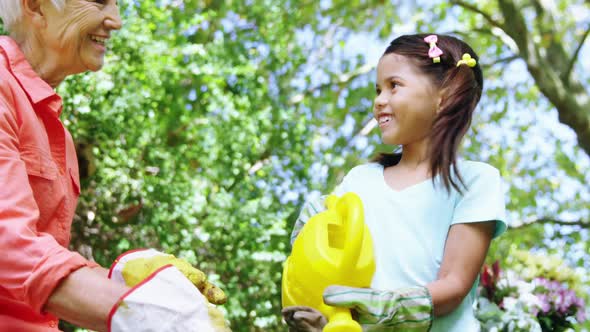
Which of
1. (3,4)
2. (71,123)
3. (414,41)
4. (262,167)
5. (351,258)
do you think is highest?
(3,4)

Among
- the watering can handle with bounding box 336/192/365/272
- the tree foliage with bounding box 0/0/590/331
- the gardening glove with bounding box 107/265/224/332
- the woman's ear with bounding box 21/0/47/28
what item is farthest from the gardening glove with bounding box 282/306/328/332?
the tree foliage with bounding box 0/0/590/331

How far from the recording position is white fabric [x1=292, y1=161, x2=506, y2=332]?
1765 mm

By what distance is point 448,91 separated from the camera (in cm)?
195

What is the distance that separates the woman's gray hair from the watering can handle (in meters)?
0.87

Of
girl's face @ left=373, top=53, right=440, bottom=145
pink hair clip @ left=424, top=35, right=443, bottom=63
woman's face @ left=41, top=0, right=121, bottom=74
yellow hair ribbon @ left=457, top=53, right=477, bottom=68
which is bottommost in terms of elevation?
girl's face @ left=373, top=53, right=440, bottom=145

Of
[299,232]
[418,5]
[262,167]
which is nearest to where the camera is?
[299,232]

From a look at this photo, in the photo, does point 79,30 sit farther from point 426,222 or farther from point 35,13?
point 426,222

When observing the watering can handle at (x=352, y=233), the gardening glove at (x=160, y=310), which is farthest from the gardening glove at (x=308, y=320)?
the gardening glove at (x=160, y=310)

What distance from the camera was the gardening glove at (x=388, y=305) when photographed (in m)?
1.62

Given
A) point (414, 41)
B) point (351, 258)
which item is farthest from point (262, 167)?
point (351, 258)

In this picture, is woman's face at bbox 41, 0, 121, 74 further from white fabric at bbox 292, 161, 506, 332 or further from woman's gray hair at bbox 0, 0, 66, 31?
white fabric at bbox 292, 161, 506, 332

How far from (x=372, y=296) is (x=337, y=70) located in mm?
6516

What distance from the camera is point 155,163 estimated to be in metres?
4.26

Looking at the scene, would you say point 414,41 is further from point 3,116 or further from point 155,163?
point 155,163
